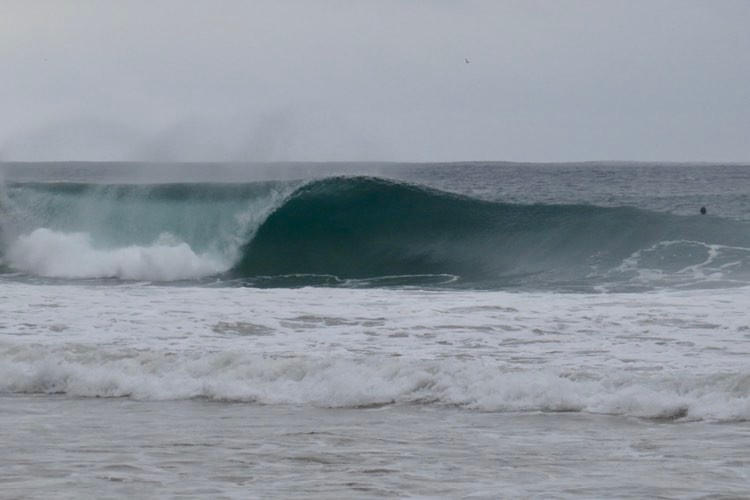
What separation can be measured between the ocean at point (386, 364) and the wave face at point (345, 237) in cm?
9

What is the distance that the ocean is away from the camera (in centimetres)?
575

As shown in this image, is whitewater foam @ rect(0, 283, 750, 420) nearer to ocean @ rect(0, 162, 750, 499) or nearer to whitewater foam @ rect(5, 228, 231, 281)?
ocean @ rect(0, 162, 750, 499)

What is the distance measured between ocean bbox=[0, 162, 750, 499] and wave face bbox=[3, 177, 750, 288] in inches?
3.5

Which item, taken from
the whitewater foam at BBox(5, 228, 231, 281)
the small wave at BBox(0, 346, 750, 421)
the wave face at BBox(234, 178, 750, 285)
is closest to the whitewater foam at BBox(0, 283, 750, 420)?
the small wave at BBox(0, 346, 750, 421)

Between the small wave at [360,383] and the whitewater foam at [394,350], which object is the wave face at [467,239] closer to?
the whitewater foam at [394,350]

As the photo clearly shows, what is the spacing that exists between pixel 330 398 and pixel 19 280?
1182 cm

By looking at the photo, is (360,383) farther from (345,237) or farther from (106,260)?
(345,237)

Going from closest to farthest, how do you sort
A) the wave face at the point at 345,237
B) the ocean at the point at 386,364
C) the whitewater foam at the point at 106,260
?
1. the ocean at the point at 386,364
2. the wave face at the point at 345,237
3. the whitewater foam at the point at 106,260

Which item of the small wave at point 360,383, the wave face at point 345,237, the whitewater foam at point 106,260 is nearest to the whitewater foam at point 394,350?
the small wave at point 360,383

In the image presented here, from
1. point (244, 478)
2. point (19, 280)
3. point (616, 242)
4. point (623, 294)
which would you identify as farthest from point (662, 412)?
point (19, 280)

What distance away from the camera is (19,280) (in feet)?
60.6

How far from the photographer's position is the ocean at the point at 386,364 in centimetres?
575

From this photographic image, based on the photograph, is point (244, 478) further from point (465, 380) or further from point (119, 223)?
point (119, 223)

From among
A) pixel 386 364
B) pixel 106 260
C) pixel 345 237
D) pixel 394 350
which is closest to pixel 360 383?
pixel 386 364
